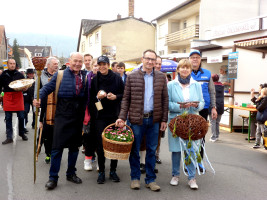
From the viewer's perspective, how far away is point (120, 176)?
521cm

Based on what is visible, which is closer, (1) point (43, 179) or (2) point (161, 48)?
(1) point (43, 179)

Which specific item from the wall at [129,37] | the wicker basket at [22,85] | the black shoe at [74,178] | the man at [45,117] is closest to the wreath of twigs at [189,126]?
the black shoe at [74,178]

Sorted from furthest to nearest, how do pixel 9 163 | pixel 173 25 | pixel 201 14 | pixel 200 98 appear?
pixel 173 25, pixel 201 14, pixel 9 163, pixel 200 98

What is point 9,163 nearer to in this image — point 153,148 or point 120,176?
point 120,176

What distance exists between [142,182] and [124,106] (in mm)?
1393

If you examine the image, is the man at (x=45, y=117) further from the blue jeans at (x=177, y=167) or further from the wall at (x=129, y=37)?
the wall at (x=129, y=37)

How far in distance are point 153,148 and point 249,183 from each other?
6.05ft

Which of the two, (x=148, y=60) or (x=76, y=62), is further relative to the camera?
(x=76, y=62)

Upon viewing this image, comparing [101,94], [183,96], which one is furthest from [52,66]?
[183,96]

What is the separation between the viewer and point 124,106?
445 cm

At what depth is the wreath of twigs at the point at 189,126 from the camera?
4.31 metres

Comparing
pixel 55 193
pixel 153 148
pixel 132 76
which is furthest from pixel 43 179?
pixel 132 76

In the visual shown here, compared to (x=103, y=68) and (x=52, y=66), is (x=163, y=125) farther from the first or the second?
(x=52, y=66)

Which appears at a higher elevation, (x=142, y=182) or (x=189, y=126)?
(x=189, y=126)
